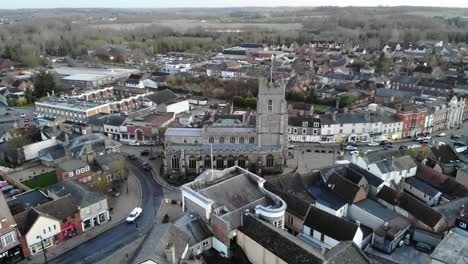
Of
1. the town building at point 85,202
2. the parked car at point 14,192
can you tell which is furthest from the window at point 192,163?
the parked car at point 14,192

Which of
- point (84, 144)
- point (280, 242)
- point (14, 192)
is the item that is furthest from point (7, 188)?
point (280, 242)

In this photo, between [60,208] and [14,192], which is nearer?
[60,208]

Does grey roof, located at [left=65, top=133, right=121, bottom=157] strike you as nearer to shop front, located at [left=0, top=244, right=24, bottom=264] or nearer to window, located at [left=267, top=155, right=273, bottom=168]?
shop front, located at [left=0, top=244, right=24, bottom=264]

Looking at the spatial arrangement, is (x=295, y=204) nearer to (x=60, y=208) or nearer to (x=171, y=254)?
→ (x=171, y=254)

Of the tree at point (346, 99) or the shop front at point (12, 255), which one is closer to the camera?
the shop front at point (12, 255)

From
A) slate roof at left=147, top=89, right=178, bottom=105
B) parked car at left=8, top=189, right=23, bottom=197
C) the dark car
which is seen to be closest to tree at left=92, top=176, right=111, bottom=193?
parked car at left=8, top=189, right=23, bottom=197

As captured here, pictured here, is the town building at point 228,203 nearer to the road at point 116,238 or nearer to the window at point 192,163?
the road at point 116,238
